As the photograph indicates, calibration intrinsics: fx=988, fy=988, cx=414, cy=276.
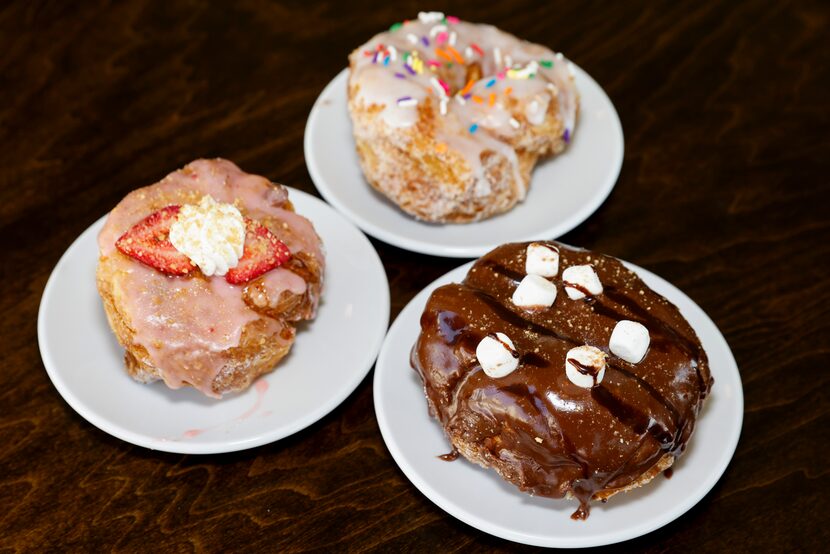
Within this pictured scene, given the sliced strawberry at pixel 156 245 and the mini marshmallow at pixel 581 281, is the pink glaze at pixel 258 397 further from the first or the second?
the mini marshmallow at pixel 581 281

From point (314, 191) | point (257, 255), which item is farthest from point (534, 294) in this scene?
point (314, 191)

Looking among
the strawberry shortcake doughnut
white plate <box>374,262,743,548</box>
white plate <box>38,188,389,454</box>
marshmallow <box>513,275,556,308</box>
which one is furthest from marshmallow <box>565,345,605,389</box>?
the strawberry shortcake doughnut

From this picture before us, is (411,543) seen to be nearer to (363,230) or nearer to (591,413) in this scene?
(591,413)

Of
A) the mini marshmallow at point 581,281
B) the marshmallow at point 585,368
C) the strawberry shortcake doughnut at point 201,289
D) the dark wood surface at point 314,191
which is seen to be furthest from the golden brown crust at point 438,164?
the marshmallow at point 585,368

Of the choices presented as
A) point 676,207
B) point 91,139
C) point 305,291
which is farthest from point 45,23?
point 676,207

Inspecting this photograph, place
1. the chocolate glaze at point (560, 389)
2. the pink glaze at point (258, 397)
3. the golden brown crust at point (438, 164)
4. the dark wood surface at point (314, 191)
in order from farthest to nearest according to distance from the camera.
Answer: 1. the golden brown crust at point (438, 164)
2. the pink glaze at point (258, 397)
3. the dark wood surface at point (314, 191)
4. the chocolate glaze at point (560, 389)

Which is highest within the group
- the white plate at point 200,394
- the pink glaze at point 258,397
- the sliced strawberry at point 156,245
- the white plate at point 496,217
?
the sliced strawberry at point 156,245

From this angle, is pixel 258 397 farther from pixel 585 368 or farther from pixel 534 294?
pixel 585 368
